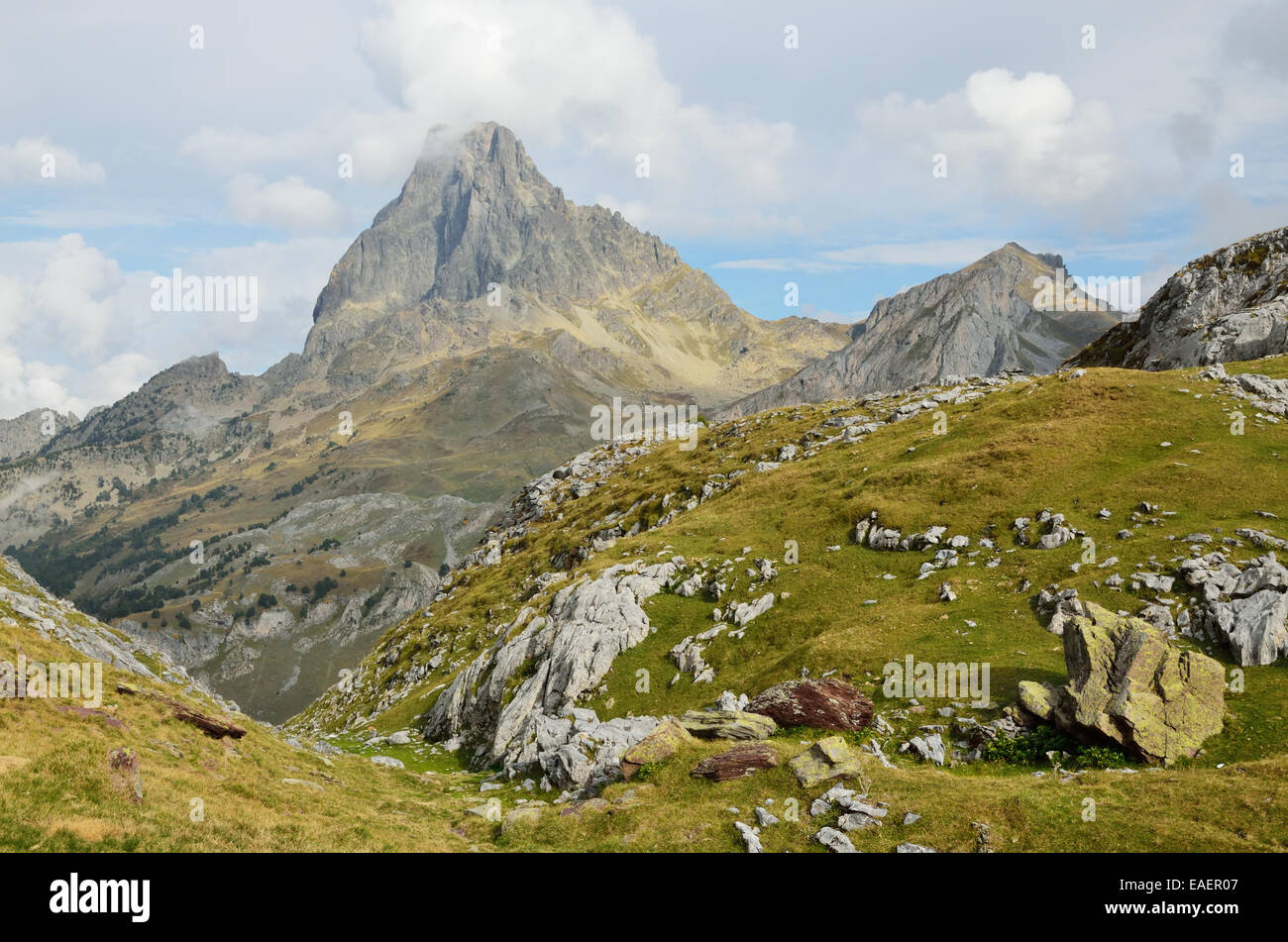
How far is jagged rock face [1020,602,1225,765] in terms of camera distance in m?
24.2

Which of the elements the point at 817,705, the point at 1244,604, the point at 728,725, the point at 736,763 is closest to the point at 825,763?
the point at 736,763

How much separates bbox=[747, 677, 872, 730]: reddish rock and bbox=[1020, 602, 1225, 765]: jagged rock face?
23.0 feet

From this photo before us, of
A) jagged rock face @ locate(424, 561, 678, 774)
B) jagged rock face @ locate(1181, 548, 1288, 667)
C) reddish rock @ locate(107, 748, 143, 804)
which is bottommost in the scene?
jagged rock face @ locate(424, 561, 678, 774)

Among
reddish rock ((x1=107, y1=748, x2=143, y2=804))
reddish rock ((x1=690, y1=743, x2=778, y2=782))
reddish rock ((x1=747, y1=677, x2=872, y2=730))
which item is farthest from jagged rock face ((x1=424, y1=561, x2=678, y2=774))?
reddish rock ((x1=107, y1=748, x2=143, y2=804))

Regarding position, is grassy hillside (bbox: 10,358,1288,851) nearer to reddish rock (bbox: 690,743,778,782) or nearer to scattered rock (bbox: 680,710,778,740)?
reddish rock (bbox: 690,743,778,782)

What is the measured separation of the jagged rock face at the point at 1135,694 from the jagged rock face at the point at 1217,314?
66455 millimetres

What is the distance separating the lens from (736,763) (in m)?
26.3

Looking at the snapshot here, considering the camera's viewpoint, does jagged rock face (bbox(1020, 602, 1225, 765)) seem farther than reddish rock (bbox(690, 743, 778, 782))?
No
